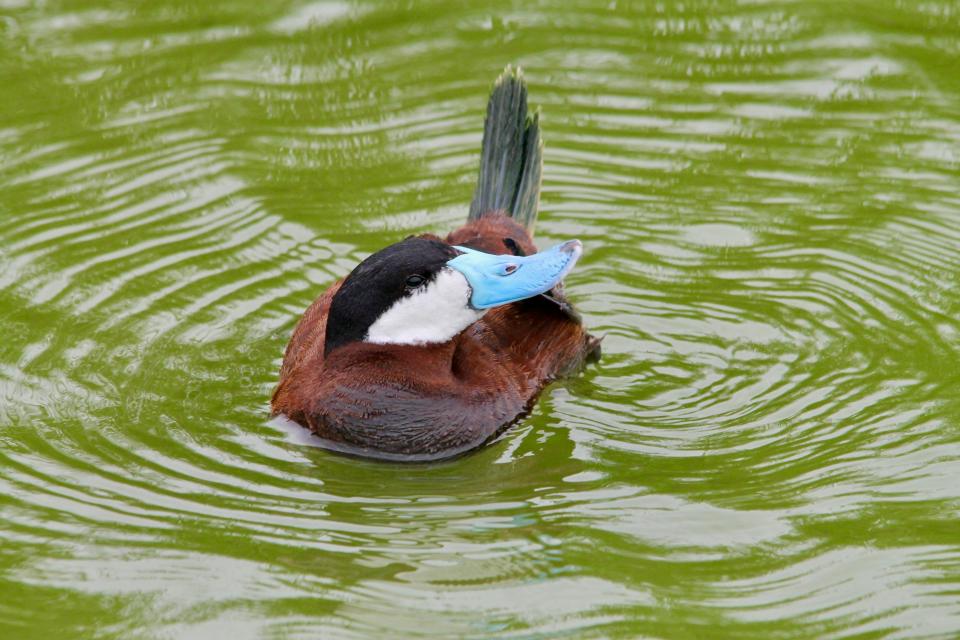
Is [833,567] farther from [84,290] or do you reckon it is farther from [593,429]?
[84,290]

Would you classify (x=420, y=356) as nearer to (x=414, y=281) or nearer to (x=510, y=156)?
(x=414, y=281)

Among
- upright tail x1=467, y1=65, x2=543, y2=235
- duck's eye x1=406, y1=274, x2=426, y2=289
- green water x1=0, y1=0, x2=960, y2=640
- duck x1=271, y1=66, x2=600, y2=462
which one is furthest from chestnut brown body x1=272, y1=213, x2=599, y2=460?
upright tail x1=467, y1=65, x2=543, y2=235

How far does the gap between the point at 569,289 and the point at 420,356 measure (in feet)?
5.46

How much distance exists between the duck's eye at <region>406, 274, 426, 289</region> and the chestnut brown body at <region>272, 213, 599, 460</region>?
27 centimetres

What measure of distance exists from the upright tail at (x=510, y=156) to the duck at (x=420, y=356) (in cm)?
87

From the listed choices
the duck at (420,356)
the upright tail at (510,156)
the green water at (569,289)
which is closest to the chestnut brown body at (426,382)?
the duck at (420,356)

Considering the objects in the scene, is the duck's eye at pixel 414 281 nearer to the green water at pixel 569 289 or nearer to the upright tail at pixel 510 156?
the green water at pixel 569 289

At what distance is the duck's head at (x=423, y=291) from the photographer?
6664 millimetres

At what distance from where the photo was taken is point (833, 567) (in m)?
5.68

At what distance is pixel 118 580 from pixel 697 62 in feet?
19.1

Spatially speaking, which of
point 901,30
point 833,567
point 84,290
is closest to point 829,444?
point 833,567

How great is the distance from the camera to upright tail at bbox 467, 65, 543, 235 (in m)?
8.16

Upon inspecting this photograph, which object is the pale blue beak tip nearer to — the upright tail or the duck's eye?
the duck's eye

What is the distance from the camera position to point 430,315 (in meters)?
6.76
